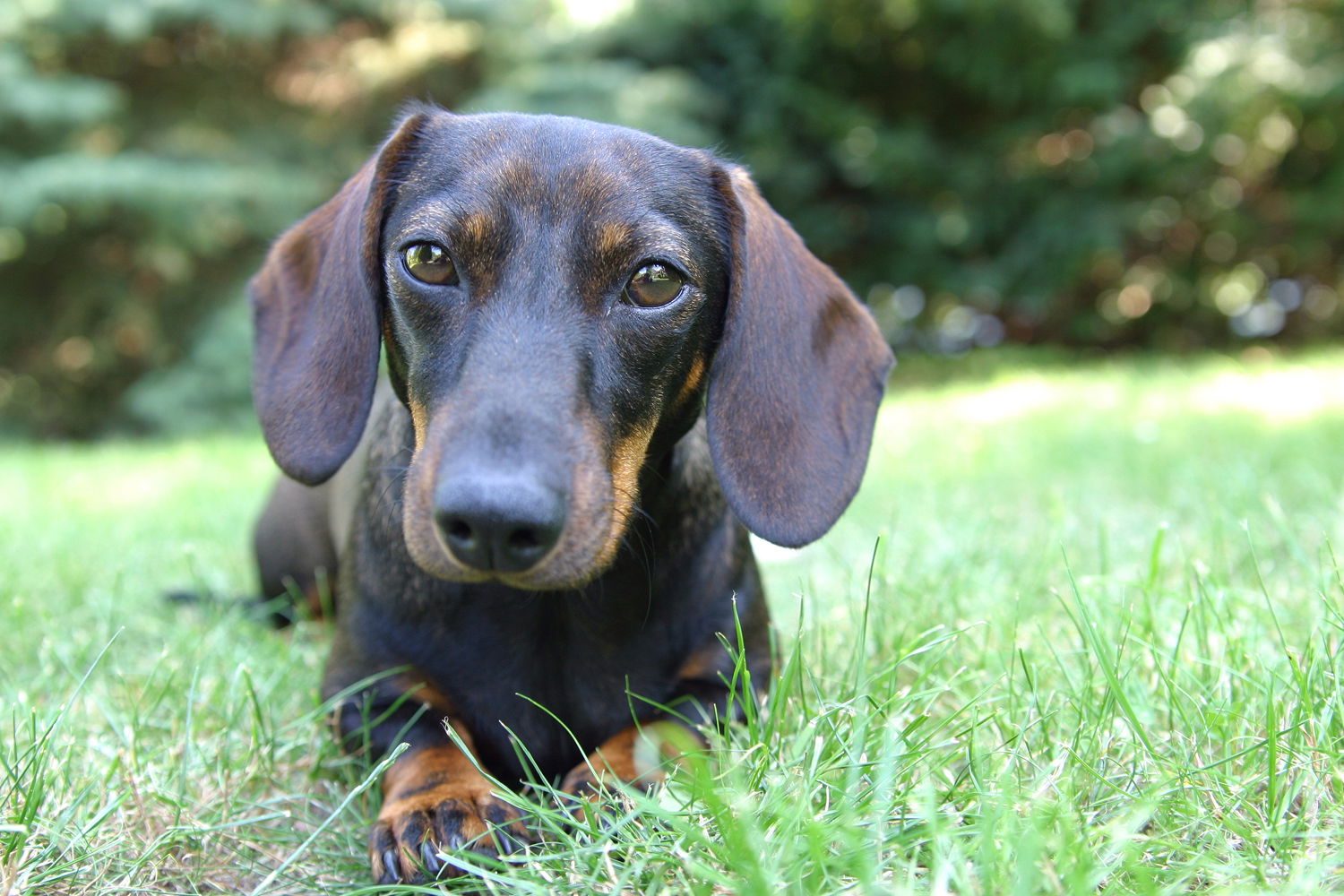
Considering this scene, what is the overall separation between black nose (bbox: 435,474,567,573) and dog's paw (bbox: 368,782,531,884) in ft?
1.42

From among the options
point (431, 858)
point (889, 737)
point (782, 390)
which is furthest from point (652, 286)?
point (431, 858)

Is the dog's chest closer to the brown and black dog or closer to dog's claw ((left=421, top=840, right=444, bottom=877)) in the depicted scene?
the brown and black dog

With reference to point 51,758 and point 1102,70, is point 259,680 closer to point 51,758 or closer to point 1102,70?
point 51,758

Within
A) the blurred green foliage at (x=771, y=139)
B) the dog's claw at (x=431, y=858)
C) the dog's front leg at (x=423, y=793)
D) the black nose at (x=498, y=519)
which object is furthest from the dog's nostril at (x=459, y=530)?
the blurred green foliage at (x=771, y=139)

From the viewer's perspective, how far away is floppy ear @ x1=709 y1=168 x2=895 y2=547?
2152 millimetres

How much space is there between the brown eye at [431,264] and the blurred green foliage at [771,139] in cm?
863

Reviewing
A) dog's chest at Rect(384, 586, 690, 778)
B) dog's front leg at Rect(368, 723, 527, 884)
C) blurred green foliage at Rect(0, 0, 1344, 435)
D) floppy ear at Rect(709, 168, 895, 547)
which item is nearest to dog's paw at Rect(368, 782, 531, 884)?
dog's front leg at Rect(368, 723, 527, 884)

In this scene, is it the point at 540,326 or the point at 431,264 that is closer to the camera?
the point at 540,326

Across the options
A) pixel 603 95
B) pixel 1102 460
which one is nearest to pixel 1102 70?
pixel 603 95

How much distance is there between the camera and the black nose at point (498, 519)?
1.62m

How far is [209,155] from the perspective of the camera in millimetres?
10617

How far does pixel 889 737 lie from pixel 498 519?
0.67 m

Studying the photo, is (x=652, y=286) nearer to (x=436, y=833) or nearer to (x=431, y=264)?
(x=431, y=264)

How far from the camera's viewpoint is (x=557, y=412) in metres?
1.80
